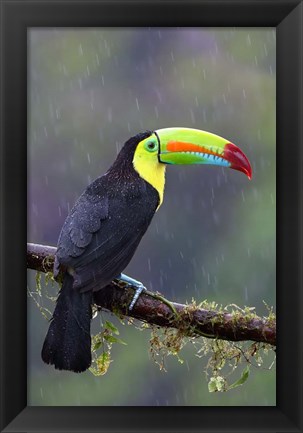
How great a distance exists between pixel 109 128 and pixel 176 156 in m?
0.54

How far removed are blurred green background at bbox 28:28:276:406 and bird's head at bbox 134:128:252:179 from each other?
4.9 inches

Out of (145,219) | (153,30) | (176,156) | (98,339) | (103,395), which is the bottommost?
(103,395)

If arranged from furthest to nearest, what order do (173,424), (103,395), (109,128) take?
1. (103,395)
2. (109,128)
3. (173,424)

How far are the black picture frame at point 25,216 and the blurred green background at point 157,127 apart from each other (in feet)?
0.19

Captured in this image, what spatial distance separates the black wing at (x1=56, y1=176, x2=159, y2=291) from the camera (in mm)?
3850

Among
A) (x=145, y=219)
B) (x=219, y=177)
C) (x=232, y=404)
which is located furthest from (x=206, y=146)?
(x=232, y=404)

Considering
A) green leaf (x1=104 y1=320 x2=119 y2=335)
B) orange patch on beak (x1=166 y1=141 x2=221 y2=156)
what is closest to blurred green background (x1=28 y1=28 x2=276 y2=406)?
green leaf (x1=104 y1=320 x2=119 y2=335)

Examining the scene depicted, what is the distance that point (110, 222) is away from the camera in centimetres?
398

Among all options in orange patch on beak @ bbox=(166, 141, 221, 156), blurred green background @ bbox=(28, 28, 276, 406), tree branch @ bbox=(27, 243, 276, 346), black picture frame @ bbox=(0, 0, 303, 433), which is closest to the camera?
tree branch @ bbox=(27, 243, 276, 346)

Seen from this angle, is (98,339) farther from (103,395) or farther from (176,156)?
(103,395)

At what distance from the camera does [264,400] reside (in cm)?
405

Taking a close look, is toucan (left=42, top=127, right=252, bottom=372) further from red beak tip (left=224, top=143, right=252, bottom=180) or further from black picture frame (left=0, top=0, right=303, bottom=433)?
black picture frame (left=0, top=0, right=303, bottom=433)

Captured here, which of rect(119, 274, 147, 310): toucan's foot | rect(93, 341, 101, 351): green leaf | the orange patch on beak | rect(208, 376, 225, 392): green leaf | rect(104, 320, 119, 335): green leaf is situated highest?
the orange patch on beak

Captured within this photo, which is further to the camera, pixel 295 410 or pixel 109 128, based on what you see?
pixel 109 128
